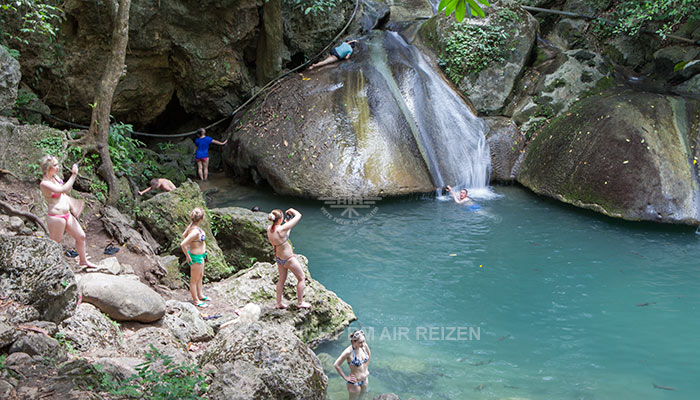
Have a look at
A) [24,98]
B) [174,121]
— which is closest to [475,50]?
[174,121]

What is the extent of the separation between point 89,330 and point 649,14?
12.7 meters

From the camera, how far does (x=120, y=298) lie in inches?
211

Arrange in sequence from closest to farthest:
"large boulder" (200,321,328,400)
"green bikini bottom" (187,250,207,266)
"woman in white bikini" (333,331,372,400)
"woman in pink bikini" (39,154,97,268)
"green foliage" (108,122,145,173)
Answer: "large boulder" (200,321,328,400)
"woman in white bikini" (333,331,372,400)
"woman in pink bikini" (39,154,97,268)
"green bikini bottom" (187,250,207,266)
"green foliage" (108,122,145,173)

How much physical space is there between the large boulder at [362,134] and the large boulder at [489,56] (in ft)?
1.67

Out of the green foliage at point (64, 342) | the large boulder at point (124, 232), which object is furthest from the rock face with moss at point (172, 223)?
the green foliage at point (64, 342)

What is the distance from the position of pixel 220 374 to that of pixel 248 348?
475 millimetres

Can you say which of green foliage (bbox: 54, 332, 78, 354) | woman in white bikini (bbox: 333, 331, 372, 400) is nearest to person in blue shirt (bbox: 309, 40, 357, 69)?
woman in white bikini (bbox: 333, 331, 372, 400)

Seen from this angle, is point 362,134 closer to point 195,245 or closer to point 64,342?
point 195,245

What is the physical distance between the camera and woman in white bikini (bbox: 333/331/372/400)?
555 centimetres

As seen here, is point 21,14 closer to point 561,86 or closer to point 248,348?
point 248,348

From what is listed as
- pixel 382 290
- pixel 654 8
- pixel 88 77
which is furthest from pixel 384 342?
pixel 654 8

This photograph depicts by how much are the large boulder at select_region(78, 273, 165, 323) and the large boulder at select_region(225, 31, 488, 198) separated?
239 inches

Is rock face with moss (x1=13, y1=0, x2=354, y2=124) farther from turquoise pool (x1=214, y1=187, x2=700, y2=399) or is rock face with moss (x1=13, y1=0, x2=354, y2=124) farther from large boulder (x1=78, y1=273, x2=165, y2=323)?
large boulder (x1=78, y1=273, x2=165, y2=323)

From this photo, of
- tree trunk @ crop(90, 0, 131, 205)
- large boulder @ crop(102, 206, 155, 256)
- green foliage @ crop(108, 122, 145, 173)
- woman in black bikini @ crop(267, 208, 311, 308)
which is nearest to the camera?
woman in black bikini @ crop(267, 208, 311, 308)
